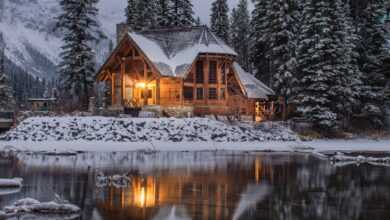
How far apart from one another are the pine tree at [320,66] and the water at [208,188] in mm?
15785

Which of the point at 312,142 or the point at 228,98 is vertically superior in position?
the point at 228,98

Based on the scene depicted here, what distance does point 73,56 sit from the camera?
1991 inches

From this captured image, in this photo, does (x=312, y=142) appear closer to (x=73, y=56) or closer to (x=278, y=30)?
(x=278, y=30)

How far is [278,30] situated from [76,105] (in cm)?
2103

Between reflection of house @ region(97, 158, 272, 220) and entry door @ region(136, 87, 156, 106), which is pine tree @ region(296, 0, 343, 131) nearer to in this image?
entry door @ region(136, 87, 156, 106)

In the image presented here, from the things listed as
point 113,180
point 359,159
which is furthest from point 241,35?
point 113,180

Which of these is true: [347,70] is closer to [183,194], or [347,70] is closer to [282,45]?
[282,45]

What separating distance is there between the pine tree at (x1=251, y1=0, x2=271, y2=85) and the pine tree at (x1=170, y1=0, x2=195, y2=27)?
759cm

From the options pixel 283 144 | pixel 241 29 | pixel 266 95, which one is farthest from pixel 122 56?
pixel 241 29

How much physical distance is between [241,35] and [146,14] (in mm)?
17856

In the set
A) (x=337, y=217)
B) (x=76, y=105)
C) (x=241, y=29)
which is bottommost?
(x=337, y=217)

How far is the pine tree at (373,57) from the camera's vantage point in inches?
2041

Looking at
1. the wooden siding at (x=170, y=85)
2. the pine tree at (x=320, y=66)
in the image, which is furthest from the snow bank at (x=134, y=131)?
the wooden siding at (x=170, y=85)

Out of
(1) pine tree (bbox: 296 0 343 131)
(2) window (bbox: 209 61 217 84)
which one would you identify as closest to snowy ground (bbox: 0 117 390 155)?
(1) pine tree (bbox: 296 0 343 131)
